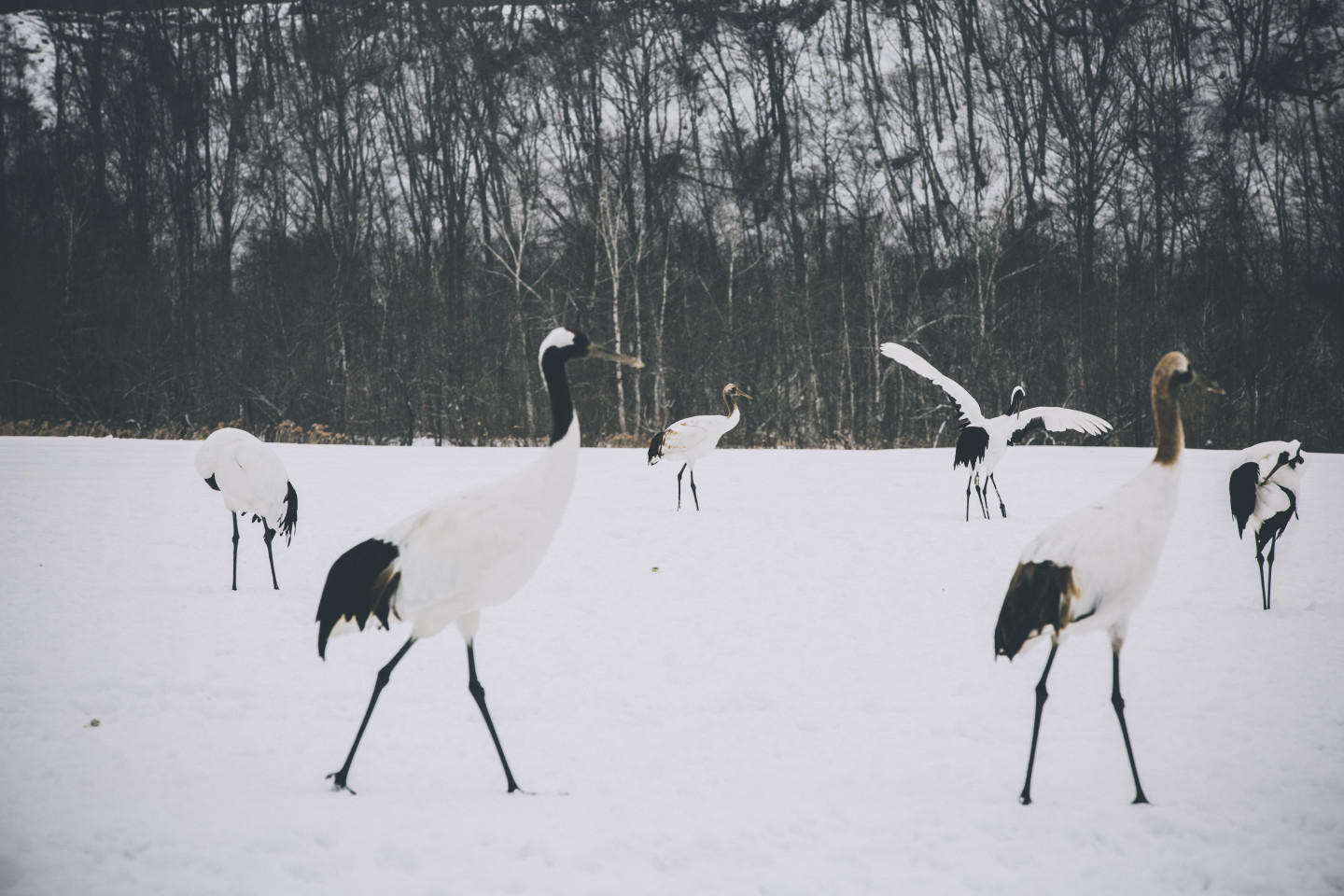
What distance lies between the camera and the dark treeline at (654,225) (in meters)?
23.9

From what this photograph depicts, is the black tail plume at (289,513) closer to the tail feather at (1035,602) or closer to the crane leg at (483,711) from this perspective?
the crane leg at (483,711)

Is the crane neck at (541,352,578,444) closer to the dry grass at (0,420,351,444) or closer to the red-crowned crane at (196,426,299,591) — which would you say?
the red-crowned crane at (196,426,299,591)

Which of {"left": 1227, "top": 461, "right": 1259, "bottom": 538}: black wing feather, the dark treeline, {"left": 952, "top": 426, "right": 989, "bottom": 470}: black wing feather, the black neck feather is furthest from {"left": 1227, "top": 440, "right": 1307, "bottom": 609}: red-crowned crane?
the dark treeline

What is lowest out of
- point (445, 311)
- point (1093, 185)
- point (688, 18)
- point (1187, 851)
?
point (1187, 851)

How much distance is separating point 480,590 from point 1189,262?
84.4ft

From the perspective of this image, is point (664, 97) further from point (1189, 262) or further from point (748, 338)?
point (1189, 262)

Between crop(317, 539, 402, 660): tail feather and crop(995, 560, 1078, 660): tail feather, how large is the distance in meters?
2.43

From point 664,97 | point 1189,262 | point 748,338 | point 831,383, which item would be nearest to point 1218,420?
point 1189,262

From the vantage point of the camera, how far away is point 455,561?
11.9 ft

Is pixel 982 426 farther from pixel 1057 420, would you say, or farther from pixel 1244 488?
pixel 1244 488

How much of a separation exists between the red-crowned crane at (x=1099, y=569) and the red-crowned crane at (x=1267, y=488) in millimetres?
3309

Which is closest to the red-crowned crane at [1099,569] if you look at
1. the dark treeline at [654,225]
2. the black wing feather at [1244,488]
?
the black wing feather at [1244,488]

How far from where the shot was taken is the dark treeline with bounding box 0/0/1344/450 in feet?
78.4

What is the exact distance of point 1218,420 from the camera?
72.0 ft
